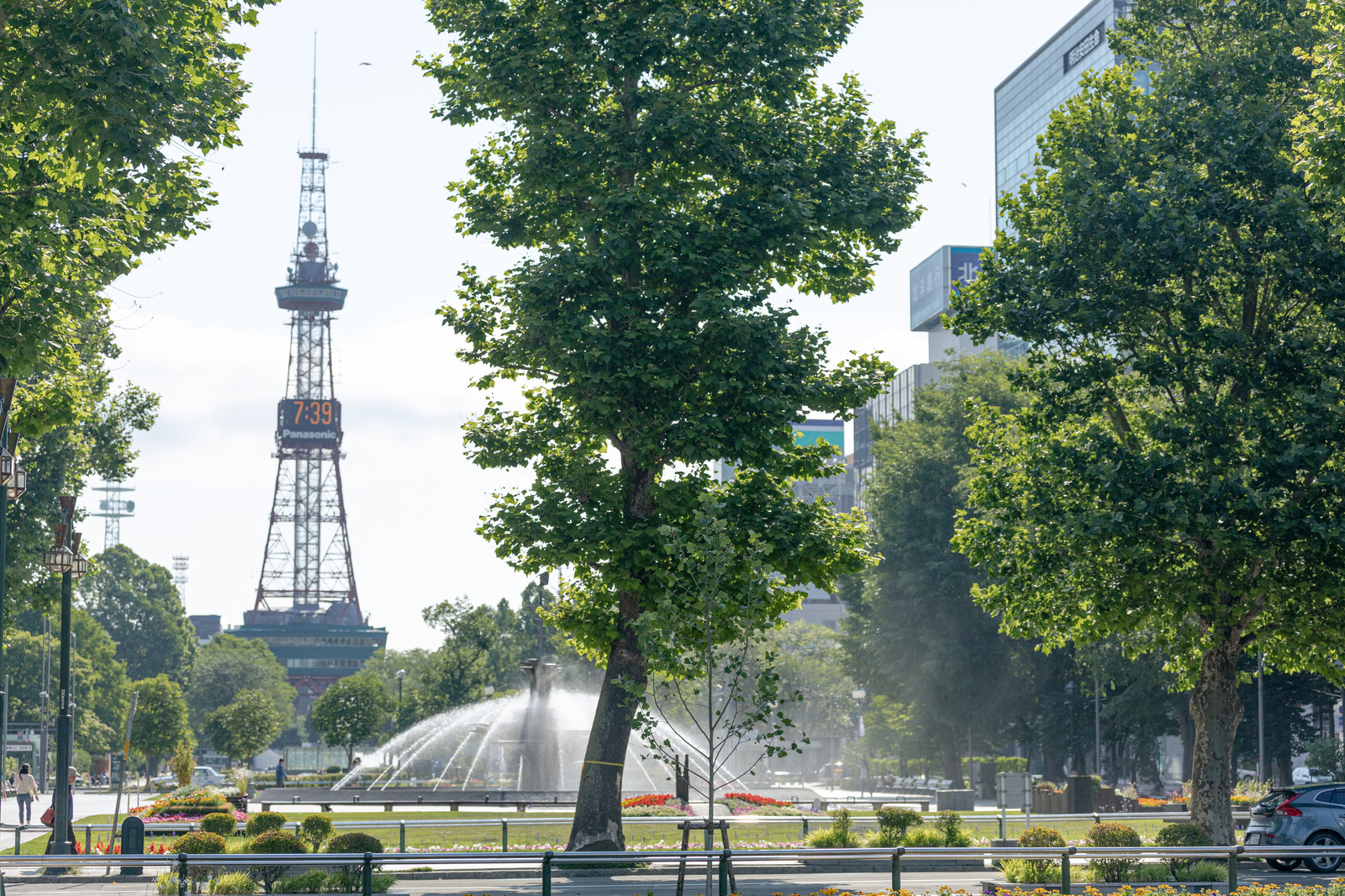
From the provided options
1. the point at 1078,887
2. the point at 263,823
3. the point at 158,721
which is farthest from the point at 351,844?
the point at 158,721

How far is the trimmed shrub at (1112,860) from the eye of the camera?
20.9 metres

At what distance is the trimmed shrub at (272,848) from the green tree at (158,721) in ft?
168

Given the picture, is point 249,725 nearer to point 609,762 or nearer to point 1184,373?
point 609,762

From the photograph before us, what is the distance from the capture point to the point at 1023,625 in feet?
86.8

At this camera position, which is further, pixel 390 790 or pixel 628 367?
pixel 390 790

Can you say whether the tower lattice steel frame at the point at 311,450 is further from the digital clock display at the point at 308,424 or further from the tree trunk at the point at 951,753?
the tree trunk at the point at 951,753

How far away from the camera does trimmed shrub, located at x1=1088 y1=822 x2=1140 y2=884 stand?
20891 millimetres

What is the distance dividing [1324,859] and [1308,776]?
144ft

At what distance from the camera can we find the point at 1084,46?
113m

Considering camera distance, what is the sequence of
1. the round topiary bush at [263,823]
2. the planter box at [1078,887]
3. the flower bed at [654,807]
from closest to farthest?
the planter box at [1078,887] < the round topiary bush at [263,823] < the flower bed at [654,807]

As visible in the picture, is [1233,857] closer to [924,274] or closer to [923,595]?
[923,595]

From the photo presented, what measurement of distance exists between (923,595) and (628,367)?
36773mm

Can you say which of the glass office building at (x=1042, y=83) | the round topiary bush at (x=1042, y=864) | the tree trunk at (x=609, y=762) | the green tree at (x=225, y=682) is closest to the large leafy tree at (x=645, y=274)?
the tree trunk at (x=609, y=762)

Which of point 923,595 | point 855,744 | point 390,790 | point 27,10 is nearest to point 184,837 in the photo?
point 27,10
